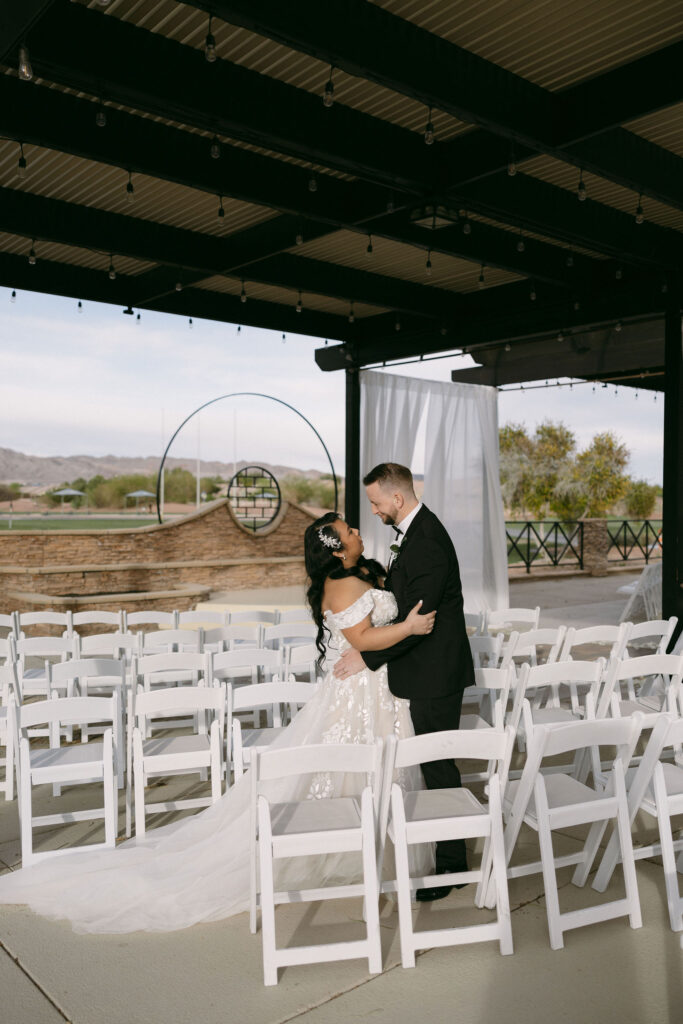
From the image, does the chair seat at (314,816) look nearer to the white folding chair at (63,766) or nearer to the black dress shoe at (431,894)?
the black dress shoe at (431,894)

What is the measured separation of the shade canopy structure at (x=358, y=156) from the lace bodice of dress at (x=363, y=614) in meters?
2.05

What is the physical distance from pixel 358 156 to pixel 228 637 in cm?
314

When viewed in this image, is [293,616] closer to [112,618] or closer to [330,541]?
[112,618]

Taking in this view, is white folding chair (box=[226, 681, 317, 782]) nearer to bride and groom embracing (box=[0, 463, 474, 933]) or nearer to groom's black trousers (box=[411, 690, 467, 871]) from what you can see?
bride and groom embracing (box=[0, 463, 474, 933])

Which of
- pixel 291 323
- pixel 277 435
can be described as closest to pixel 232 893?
pixel 291 323

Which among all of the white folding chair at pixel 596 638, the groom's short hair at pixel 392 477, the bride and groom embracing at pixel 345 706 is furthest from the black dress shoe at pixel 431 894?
the white folding chair at pixel 596 638

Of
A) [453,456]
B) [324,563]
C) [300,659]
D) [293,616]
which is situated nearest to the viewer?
[324,563]

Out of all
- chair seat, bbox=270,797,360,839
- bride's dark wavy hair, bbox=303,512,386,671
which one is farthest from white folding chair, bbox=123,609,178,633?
chair seat, bbox=270,797,360,839

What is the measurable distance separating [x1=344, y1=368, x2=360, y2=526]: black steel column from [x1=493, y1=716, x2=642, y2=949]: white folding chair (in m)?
6.48

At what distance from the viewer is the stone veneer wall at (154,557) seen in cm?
1014

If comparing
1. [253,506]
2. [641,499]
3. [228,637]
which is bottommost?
[228,637]

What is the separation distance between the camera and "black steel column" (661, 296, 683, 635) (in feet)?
21.3

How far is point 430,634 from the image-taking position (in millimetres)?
3145

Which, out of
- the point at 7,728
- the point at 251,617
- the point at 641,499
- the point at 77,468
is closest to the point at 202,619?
the point at 251,617
